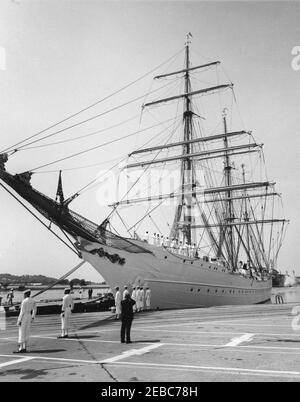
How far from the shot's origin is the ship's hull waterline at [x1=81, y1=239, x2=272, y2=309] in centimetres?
2108

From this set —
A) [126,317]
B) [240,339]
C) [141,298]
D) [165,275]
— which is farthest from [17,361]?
[165,275]

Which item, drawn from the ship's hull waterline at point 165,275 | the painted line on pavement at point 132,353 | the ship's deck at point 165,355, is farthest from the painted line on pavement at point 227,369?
the ship's hull waterline at point 165,275

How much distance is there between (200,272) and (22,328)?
740 inches

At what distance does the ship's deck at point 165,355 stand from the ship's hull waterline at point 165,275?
8809mm

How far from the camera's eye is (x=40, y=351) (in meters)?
8.61

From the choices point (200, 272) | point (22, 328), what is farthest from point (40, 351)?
point (200, 272)

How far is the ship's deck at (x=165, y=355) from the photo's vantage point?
5.91m

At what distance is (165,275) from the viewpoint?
901 inches

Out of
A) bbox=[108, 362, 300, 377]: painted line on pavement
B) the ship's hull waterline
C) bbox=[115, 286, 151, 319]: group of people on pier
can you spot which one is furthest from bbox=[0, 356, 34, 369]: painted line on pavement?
the ship's hull waterline

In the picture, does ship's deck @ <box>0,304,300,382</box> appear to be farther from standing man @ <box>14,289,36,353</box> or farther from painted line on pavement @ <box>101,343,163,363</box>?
standing man @ <box>14,289,36,353</box>

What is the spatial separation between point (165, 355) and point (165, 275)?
15.4m

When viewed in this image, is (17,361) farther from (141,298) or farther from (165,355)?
(141,298)

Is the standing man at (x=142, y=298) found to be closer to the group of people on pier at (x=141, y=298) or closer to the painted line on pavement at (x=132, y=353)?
the group of people on pier at (x=141, y=298)
